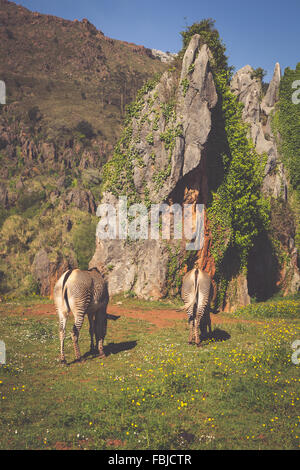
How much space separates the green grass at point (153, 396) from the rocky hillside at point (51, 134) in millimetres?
21333

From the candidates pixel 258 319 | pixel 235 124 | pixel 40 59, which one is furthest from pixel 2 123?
pixel 258 319

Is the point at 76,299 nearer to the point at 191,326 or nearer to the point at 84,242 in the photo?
the point at 191,326

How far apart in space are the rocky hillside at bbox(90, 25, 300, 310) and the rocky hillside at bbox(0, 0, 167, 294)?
10261mm

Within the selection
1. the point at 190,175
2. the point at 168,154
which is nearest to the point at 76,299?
the point at 190,175

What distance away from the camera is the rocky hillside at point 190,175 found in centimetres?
2330

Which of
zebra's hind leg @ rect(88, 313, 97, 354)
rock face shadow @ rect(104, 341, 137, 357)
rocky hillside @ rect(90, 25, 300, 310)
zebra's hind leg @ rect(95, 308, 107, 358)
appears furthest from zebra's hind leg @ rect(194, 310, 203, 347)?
rocky hillside @ rect(90, 25, 300, 310)

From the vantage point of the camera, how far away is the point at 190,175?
23.4 meters

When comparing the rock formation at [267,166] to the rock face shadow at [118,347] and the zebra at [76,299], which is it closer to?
the rock face shadow at [118,347]

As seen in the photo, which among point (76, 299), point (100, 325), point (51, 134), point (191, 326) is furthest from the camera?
point (51, 134)

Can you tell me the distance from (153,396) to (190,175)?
17.4 m

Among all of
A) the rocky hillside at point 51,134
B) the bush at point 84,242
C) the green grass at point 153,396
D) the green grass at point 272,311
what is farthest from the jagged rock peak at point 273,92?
the green grass at point 153,396

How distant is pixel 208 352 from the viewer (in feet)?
37.8
